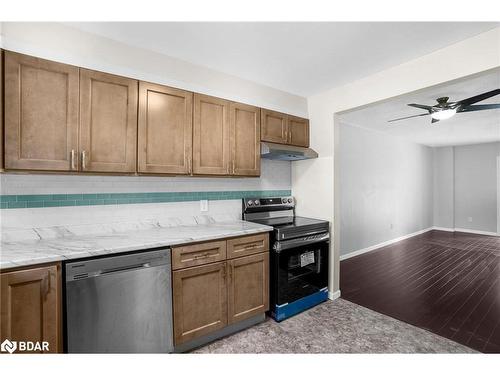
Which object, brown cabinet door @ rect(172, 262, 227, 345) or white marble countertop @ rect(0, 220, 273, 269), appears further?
brown cabinet door @ rect(172, 262, 227, 345)

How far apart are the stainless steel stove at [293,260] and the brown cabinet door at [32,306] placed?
1.70 meters


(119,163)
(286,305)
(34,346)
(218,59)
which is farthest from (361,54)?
(34,346)

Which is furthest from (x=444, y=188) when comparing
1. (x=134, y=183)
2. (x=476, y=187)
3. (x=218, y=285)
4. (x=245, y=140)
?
(x=134, y=183)

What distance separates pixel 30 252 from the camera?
1.49m

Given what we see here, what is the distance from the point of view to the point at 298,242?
2.55 m

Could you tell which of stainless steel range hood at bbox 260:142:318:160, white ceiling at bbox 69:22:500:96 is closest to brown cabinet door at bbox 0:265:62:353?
white ceiling at bbox 69:22:500:96

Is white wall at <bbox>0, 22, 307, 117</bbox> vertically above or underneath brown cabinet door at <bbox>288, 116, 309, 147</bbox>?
above

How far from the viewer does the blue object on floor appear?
2439 millimetres

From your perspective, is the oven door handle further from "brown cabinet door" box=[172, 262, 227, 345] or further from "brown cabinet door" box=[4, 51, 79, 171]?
"brown cabinet door" box=[4, 51, 79, 171]

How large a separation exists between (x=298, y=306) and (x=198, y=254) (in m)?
1.31

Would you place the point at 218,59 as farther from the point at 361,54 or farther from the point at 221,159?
the point at 361,54

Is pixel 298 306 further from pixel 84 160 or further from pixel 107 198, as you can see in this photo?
pixel 84 160

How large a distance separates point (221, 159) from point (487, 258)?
525 cm

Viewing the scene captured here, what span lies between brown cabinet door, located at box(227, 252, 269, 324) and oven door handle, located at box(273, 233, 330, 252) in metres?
0.14
